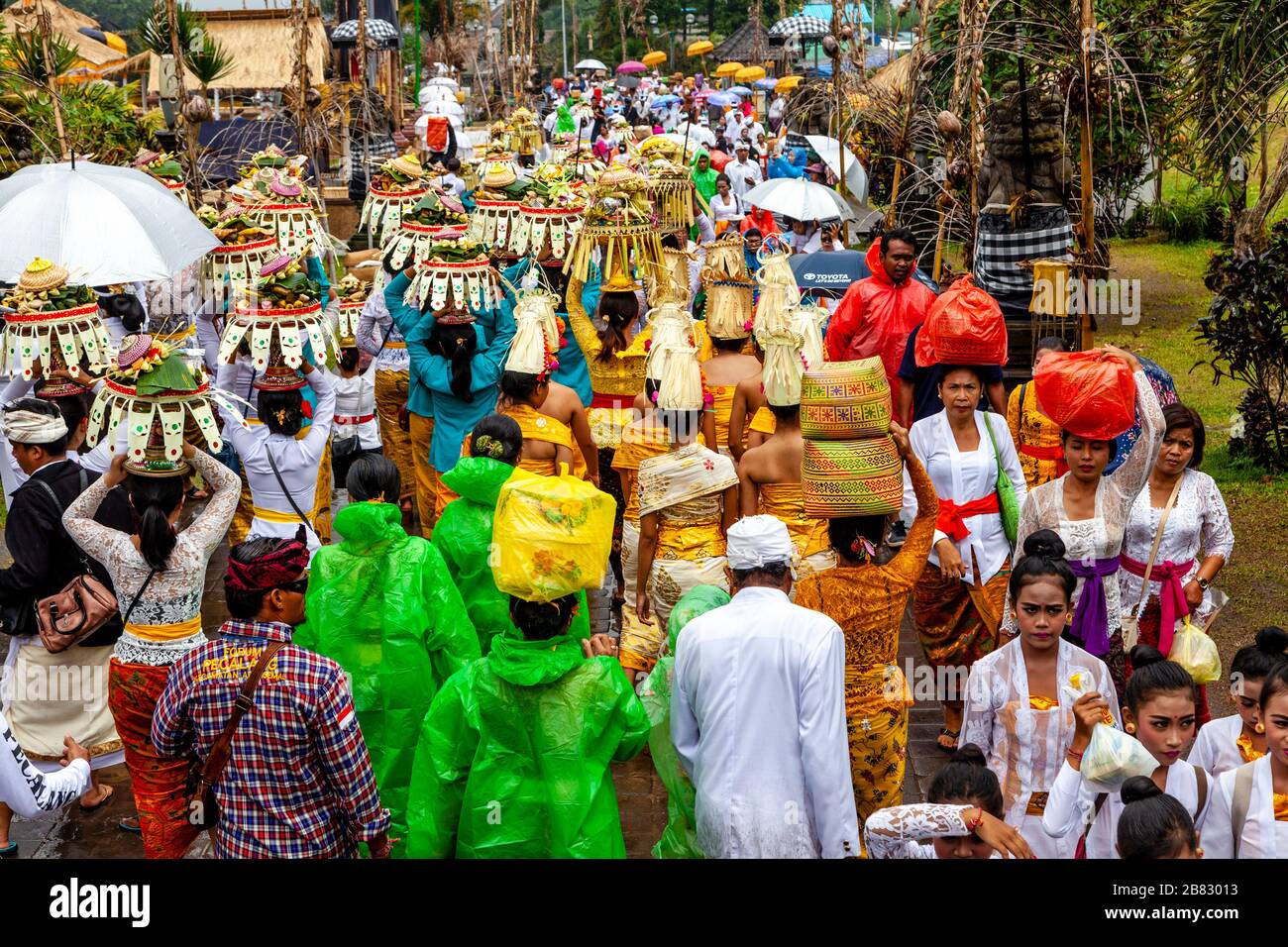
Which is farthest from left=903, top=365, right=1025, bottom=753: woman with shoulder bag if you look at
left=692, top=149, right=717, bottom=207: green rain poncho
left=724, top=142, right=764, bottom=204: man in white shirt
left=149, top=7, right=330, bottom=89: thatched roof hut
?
left=149, top=7, right=330, bottom=89: thatched roof hut

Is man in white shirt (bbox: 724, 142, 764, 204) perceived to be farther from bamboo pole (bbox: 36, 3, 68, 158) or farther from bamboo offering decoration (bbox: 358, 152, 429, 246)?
bamboo pole (bbox: 36, 3, 68, 158)

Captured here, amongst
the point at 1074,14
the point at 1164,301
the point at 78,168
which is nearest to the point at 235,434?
the point at 78,168

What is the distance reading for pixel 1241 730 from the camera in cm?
462

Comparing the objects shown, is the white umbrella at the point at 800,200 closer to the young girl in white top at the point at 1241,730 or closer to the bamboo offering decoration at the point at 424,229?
the bamboo offering decoration at the point at 424,229

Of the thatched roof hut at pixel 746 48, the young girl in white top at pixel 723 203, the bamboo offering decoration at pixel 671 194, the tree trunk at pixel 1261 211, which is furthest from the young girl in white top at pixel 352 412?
the thatched roof hut at pixel 746 48

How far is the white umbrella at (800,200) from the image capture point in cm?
1309

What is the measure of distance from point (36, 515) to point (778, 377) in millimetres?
3136

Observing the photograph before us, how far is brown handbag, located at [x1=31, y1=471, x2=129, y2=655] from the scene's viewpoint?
5.98 metres

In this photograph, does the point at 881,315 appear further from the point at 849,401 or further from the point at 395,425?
the point at 849,401

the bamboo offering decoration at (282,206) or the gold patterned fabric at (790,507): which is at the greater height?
the bamboo offering decoration at (282,206)

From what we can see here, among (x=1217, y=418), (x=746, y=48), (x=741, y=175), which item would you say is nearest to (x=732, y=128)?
(x=741, y=175)

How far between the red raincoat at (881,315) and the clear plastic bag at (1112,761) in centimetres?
497

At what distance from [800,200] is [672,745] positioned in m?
9.31

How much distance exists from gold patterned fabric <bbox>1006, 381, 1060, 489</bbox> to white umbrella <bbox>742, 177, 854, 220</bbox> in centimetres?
619
